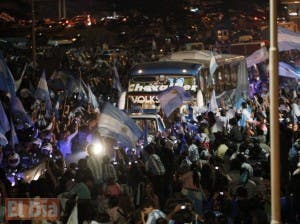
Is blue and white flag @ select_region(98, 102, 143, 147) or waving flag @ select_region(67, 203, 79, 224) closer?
waving flag @ select_region(67, 203, 79, 224)

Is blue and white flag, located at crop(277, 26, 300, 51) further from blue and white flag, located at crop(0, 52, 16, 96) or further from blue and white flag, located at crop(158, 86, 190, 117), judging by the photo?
blue and white flag, located at crop(0, 52, 16, 96)

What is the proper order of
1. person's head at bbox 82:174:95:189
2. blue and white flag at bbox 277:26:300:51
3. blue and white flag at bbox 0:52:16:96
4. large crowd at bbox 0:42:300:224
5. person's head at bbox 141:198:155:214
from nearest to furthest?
person's head at bbox 141:198:155:214
large crowd at bbox 0:42:300:224
person's head at bbox 82:174:95:189
blue and white flag at bbox 0:52:16:96
blue and white flag at bbox 277:26:300:51

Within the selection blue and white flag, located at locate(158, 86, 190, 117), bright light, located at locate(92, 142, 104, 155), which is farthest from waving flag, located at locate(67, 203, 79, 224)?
blue and white flag, located at locate(158, 86, 190, 117)

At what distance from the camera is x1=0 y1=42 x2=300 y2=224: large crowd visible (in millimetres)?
9062

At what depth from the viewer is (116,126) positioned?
1217 centimetres

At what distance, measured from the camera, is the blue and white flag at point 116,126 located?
12156mm

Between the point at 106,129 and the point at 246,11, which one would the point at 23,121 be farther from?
the point at 246,11

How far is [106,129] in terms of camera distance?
12156mm

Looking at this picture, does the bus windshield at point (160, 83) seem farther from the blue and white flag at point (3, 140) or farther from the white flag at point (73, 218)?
the white flag at point (73, 218)

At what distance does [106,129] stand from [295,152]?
3.24m

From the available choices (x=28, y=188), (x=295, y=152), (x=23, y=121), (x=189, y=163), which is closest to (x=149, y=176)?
(x=189, y=163)

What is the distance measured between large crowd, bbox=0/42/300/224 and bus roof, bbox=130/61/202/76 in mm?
3920

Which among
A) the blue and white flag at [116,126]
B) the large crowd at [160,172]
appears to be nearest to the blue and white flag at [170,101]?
the large crowd at [160,172]

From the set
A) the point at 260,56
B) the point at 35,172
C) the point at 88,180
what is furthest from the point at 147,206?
the point at 260,56
